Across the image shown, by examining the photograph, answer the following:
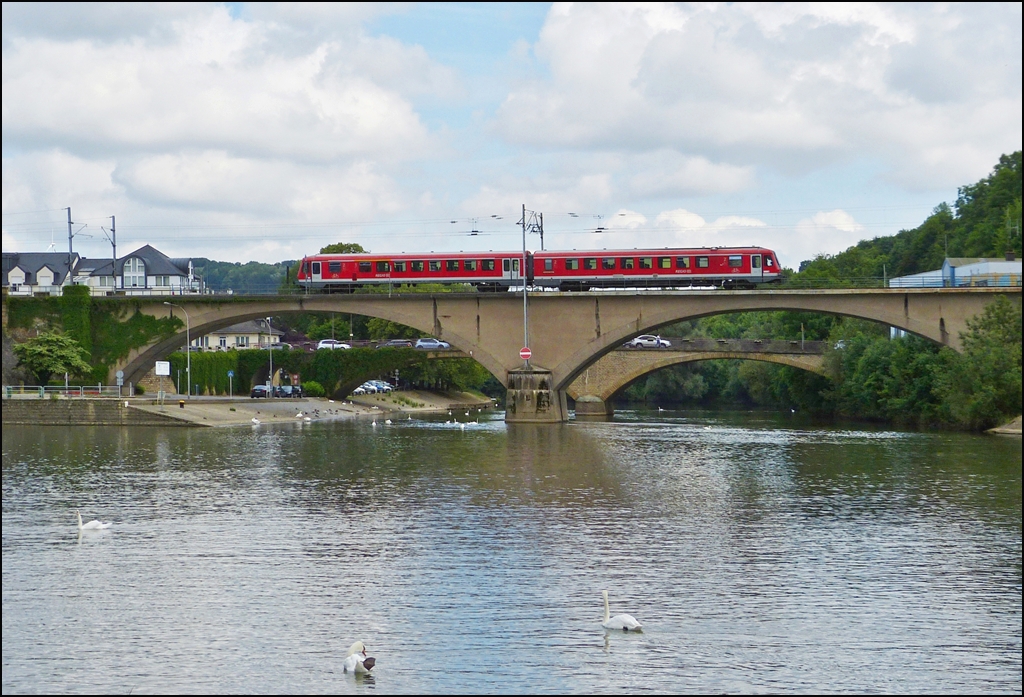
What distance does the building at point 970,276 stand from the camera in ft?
244

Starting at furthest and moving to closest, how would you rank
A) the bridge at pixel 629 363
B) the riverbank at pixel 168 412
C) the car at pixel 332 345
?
the car at pixel 332 345 < the bridge at pixel 629 363 < the riverbank at pixel 168 412

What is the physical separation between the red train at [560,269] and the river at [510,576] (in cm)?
2923

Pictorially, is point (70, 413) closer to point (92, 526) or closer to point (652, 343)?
point (92, 526)

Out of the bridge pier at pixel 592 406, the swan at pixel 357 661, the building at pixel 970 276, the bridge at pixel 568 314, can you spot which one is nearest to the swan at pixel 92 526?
the swan at pixel 357 661

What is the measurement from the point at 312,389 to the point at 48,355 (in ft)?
81.7

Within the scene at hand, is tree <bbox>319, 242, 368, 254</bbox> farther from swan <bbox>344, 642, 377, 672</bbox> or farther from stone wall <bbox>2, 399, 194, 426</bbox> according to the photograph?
swan <bbox>344, 642, 377, 672</bbox>

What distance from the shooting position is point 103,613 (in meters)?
22.8

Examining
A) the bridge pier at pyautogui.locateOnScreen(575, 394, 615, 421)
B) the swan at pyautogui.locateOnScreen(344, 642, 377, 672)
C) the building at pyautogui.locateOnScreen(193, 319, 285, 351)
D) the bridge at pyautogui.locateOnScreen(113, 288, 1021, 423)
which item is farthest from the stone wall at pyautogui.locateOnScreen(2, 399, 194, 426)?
the swan at pyautogui.locateOnScreen(344, 642, 377, 672)

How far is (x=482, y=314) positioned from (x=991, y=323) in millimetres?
30174

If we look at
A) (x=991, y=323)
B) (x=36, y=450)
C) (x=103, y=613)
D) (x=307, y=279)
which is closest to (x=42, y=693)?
(x=103, y=613)

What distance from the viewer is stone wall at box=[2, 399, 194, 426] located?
74.6 meters

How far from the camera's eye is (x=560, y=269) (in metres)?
79.8

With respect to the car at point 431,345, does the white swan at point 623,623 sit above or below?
below

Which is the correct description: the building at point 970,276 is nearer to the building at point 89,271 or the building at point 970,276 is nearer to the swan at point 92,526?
the swan at point 92,526
